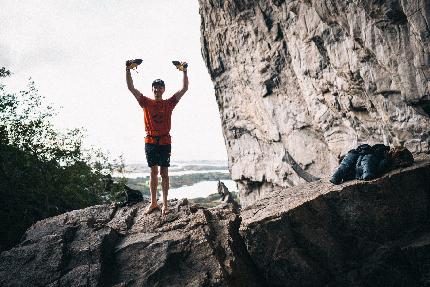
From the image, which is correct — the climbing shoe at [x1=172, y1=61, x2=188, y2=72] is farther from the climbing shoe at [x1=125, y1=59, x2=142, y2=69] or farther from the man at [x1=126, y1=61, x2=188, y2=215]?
the climbing shoe at [x1=125, y1=59, x2=142, y2=69]

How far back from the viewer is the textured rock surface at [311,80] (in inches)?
400

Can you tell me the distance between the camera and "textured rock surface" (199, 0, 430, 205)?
10148 millimetres

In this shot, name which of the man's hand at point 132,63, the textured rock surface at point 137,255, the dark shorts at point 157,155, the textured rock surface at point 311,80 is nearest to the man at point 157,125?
the dark shorts at point 157,155

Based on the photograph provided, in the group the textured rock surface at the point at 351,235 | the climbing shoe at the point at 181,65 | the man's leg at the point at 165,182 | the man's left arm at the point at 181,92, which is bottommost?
the textured rock surface at the point at 351,235

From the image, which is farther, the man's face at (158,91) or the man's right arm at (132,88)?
the man's face at (158,91)

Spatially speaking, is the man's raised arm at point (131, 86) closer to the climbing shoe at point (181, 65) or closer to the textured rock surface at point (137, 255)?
the climbing shoe at point (181, 65)

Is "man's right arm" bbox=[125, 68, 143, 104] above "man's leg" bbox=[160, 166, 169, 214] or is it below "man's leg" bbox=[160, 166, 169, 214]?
above

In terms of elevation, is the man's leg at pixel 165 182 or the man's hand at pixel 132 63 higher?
the man's hand at pixel 132 63

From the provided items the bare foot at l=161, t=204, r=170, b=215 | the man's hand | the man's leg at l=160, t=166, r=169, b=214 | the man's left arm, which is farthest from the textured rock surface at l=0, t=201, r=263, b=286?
the man's hand

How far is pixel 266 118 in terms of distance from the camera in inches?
830

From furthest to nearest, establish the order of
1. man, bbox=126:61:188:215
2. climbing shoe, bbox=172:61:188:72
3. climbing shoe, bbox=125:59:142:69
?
climbing shoe, bbox=172:61:188:72, man, bbox=126:61:188:215, climbing shoe, bbox=125:59:142:69

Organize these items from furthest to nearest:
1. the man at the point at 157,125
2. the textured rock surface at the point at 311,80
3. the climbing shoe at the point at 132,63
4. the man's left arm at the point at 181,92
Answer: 1. the textured rock surface at the point at 311,80
2. the man's left arm at the point at 181,92
3. the man at the point at 157,125
4. the climbing shoe at the point at 132,63

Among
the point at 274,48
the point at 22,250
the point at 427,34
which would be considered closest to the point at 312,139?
the point at 274,48

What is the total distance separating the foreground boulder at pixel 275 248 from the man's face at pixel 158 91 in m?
3.40
